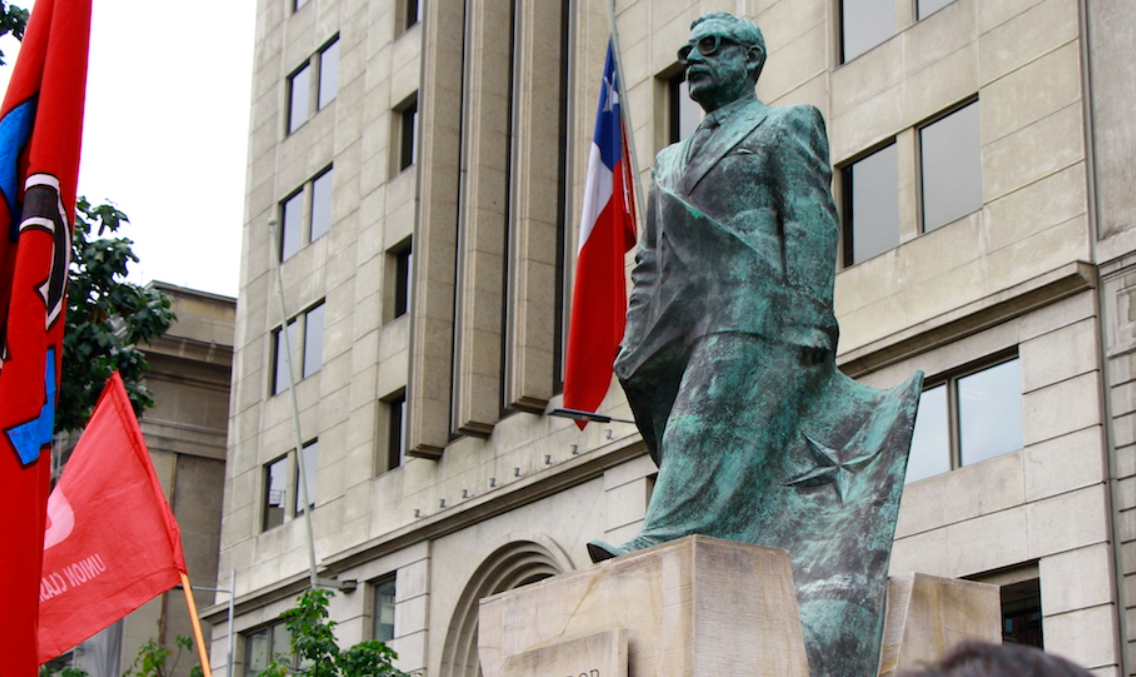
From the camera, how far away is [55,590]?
1481 cm

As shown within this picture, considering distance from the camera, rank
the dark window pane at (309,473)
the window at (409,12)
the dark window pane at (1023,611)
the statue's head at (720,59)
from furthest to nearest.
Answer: the window at (409,12) → the dark window pane at (309,473) → the dark window pane at (1023,611) → the statue's head at (720,59)

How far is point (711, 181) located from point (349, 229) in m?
29.8

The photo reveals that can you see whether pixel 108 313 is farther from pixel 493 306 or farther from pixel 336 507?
pixel 336 507

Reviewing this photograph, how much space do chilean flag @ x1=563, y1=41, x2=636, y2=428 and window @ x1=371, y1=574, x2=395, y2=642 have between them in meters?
11.8

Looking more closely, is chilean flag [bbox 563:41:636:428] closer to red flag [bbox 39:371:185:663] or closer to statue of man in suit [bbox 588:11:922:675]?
red flag [bbox 39:371:185:663]

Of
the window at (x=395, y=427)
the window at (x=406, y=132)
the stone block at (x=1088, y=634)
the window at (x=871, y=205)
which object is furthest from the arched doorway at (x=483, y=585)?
the stone block at (x=1088, y=634)

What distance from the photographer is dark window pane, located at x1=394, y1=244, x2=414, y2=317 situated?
35.7 m

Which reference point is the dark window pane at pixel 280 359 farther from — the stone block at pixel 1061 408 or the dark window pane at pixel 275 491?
the stone block at pixel 1061 408

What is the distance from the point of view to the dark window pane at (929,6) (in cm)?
2370

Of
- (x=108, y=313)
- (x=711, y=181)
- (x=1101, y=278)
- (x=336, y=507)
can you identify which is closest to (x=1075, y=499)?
(x=1101, y=278)

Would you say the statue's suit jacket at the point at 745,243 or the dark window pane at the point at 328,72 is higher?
the dark window pane at the point at 328,72

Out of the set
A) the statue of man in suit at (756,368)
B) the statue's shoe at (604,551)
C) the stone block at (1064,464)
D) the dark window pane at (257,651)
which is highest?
the dark window pane at (257,651)

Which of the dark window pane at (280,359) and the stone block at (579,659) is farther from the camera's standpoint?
the dark window pane at (280,359)

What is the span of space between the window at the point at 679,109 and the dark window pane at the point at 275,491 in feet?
46.8
